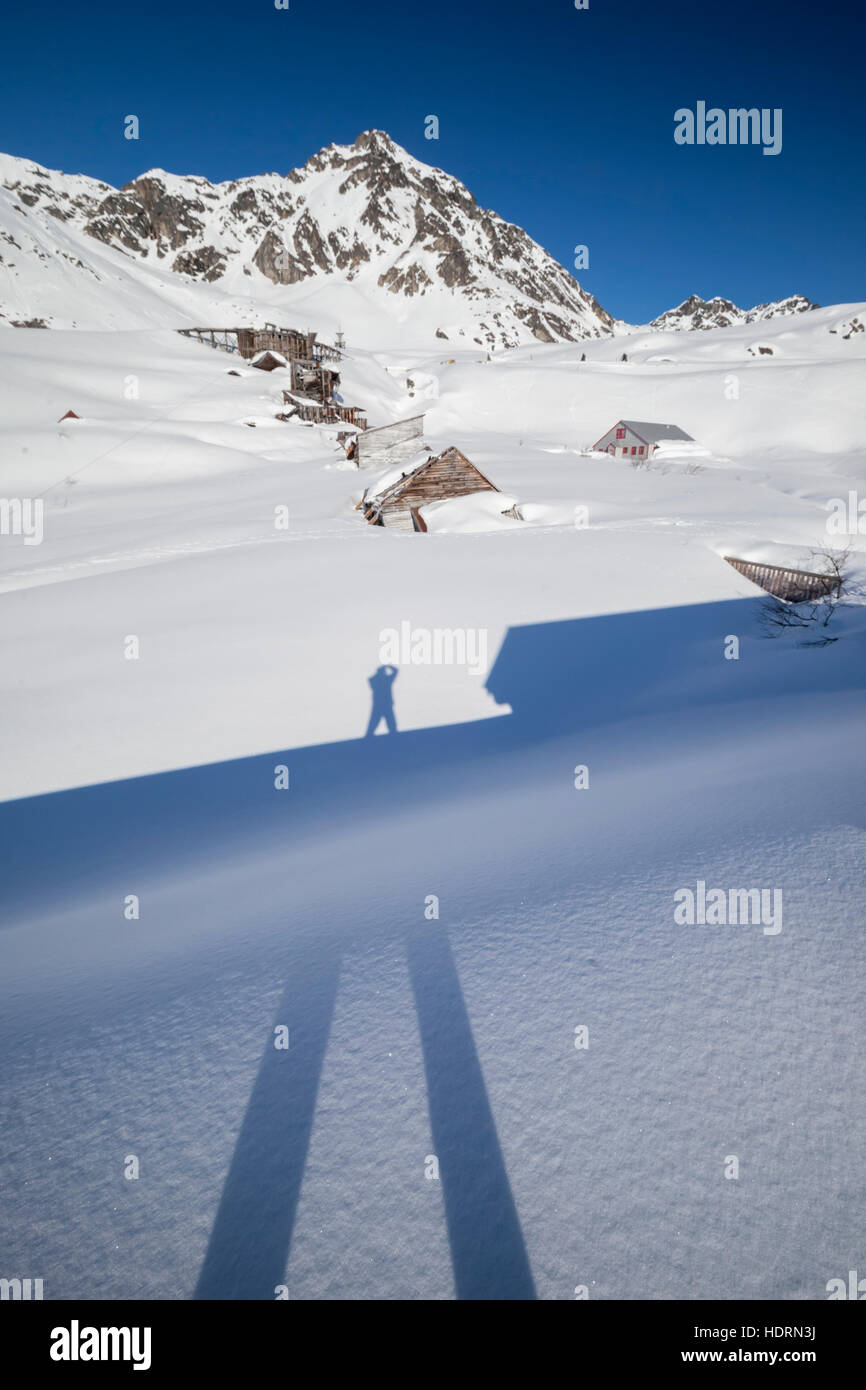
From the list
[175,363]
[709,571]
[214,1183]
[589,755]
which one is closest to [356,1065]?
[214,1183]

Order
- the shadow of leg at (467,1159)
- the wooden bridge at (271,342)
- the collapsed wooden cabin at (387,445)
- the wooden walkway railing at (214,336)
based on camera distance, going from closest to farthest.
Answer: the shadow of leg at (467,1159), the collapsed wooden cabin at (387,445), the wooden bridge at (271,342), the wooden walkway railing at (214,336)

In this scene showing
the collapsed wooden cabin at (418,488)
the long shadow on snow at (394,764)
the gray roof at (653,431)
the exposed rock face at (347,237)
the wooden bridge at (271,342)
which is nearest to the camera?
the long shadow on snow at (394,764)

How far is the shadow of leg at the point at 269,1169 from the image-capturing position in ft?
6.52

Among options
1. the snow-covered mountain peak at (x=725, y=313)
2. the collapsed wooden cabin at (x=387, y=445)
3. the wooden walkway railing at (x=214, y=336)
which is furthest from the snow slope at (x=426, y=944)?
the snow-covered mountain peak at (x=725, y=313)

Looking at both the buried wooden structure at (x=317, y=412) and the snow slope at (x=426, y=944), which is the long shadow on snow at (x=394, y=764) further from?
the buried wooden structure at (x=317, y=412)

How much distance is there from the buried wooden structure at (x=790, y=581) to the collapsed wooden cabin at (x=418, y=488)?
1074 centimetres

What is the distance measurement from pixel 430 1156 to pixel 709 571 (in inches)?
600

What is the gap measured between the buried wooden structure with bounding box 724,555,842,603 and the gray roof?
36.9 metres

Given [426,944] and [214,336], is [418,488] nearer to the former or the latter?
[426,944]

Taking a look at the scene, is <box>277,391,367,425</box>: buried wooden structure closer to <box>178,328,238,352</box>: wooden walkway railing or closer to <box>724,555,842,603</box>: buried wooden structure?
<box>178,328,238,352</box>: wooden walkway railing

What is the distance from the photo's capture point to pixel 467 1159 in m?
2.23

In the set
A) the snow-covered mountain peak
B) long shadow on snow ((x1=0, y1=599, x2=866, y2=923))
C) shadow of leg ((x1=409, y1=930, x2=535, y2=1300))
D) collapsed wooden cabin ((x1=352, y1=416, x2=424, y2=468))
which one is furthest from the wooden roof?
the snow-covered mountain peak

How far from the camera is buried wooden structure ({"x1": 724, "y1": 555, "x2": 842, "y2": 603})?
1190 centimetres
